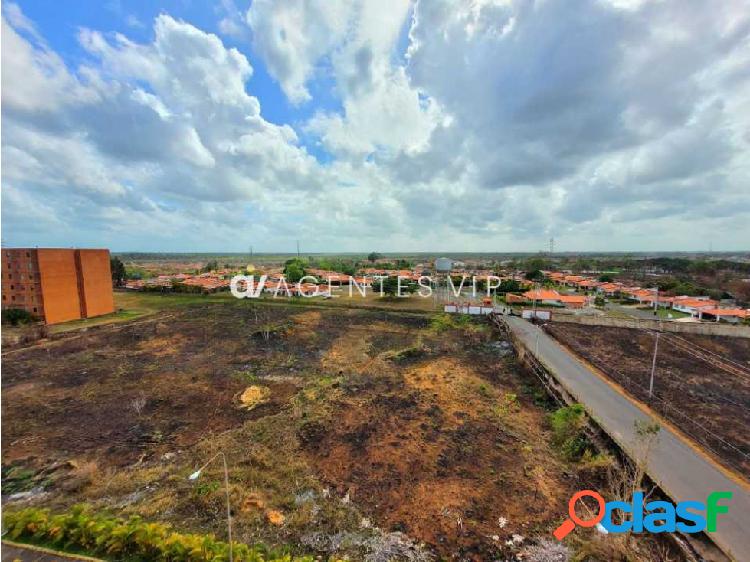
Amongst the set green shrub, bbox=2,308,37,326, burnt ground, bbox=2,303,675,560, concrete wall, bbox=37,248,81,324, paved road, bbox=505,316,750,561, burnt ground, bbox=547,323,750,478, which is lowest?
burnt ground, bbox=2,303,675,560

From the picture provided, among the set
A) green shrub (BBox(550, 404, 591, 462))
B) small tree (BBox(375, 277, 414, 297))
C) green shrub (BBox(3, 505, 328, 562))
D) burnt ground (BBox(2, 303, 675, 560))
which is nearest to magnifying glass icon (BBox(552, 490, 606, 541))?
burnt ground (BBox(2, 303, 675, 560))

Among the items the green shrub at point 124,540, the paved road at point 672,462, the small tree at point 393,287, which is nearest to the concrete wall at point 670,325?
the paved road at point 672,462

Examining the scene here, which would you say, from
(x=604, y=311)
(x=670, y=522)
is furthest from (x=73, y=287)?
(x=604, y=311)

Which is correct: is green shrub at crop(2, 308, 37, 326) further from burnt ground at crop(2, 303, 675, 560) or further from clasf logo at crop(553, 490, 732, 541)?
clasf logo at crop(553, 490, 732, 541)

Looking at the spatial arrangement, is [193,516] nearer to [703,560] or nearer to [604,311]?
[703,560]

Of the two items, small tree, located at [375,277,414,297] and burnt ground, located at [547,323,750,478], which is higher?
A: small tree, located at [375,277,414,297]

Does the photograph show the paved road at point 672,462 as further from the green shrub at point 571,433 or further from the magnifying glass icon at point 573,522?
the magnifying glass icon at point 573,522

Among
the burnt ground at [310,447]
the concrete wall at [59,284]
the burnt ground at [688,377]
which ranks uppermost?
the concrete wall at [59,284]
